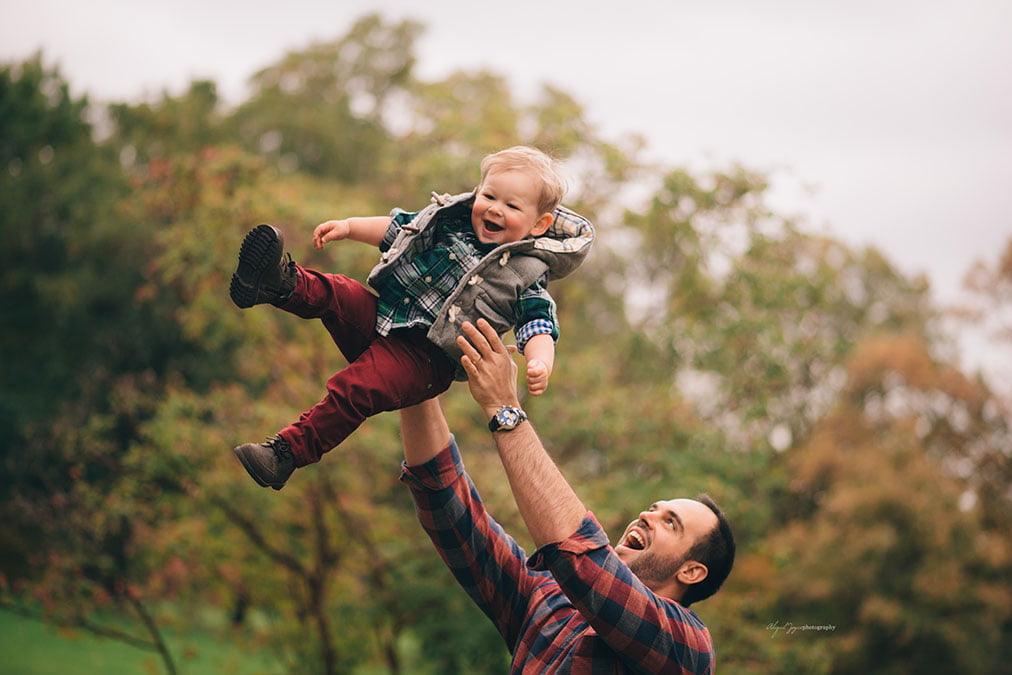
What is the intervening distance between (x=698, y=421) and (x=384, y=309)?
7.46 meters

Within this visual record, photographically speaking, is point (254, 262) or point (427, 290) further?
point (427, 290)

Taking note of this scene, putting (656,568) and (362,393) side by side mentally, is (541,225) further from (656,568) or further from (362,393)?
(656,568)

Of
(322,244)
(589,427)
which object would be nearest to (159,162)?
(589,427)

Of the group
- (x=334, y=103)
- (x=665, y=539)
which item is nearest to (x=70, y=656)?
(x=334, y=103)

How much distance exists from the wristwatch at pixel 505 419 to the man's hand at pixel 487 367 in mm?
15

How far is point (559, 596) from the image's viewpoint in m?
2.55

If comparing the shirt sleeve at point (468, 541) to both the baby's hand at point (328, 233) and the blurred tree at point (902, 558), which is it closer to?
the baby's hand at point (328, 233)

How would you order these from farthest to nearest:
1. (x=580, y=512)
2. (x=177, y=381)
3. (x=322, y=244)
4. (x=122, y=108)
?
(x=122, y=108) → (x=177, y=381) → (x=322, y=244) → (x=580, y=512)

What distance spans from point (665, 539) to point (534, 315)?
741 mm

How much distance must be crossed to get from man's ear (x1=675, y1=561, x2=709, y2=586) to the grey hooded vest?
0.79 metres

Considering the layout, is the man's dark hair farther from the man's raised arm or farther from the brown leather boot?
the brown leather boot

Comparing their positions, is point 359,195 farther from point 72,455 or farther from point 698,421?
point 698,421

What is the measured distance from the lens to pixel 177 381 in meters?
13.2

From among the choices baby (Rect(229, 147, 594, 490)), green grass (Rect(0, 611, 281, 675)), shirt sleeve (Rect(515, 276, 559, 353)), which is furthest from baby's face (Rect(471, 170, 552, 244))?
green grass (Rect(0, 611, 281, 675))
